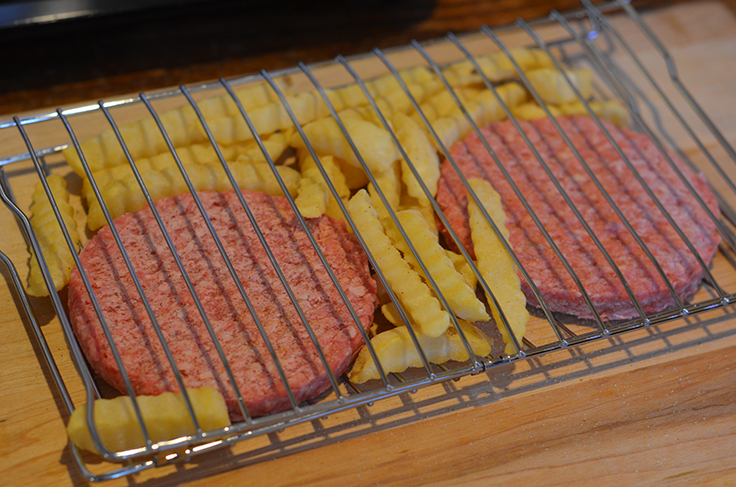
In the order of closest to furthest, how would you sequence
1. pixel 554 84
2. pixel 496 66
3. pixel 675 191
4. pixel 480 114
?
pixel 675 191, pixel 480 114, pixel 554 84, pixel 496 66

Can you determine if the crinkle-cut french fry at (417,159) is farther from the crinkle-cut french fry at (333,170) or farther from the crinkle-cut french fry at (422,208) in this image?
the crinkle-cut french fry at (333,170)

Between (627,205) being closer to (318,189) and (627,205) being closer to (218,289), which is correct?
(318,189)

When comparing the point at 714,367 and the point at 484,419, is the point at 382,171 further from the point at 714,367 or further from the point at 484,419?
the point at 714,367

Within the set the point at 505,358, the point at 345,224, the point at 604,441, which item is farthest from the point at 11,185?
the point at 604,441

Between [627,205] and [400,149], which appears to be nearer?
[400,149]

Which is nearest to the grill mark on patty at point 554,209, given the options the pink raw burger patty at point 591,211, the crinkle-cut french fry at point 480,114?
the pink raw burger patty at point 591,211

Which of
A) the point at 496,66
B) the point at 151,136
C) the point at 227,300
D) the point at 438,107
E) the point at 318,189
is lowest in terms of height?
the point at 227,300

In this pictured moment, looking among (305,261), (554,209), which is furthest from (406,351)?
(554,209)
